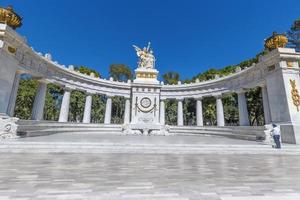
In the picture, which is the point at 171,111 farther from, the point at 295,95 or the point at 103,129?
the point at 295,95

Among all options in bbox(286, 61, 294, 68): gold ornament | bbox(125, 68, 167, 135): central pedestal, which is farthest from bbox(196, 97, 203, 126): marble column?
bbox(286, 61, 294, 68): gold ornament

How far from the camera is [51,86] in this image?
54312 millimetres

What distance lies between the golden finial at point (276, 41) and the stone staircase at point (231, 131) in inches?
354

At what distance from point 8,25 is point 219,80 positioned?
31356mm

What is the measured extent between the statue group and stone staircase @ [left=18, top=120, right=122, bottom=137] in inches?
541

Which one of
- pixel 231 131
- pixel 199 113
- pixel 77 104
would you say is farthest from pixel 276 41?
pixel 77 104

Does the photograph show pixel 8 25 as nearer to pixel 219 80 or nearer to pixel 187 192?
pixel 187 192

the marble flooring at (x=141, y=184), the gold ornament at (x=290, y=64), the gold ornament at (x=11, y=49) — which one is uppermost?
the gold ornament at (x=11, y=49)

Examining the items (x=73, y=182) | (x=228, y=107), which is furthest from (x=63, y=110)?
(x=228, y=107)

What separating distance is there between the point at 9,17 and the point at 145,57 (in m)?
23.0

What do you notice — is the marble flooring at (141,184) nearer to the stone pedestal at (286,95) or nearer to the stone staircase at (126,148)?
the stone staircase at (126,148)

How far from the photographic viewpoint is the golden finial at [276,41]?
695 inches

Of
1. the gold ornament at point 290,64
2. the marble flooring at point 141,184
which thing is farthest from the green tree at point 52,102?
the gold ornament at point 290,64

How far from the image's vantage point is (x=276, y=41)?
17.8 m
